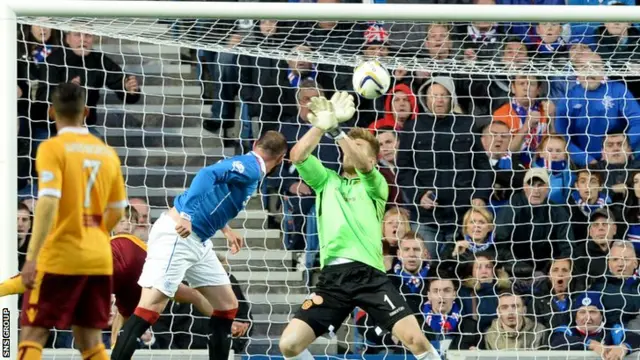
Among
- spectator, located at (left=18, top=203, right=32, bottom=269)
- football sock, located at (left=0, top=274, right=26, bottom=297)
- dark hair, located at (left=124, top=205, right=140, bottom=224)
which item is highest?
dark hair, located at (left=124, top=205, right=140, bottom=224)

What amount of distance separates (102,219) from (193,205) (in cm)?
158

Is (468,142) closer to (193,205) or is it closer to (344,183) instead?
(344,183)

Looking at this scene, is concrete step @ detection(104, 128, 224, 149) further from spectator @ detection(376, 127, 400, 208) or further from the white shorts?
the white shorts

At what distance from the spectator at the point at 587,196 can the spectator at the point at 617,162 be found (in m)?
0.08

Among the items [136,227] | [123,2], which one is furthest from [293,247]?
[123,2]

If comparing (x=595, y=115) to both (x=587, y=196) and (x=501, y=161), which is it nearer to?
(x=587, y=196)

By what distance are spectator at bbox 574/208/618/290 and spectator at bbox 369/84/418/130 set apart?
1585 millimetres

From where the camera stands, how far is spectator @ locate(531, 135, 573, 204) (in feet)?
34.8

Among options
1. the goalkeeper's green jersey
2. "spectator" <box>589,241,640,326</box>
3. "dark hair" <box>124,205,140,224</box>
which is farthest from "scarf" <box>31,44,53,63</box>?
"spectator" <box>589,241,640,326</box>

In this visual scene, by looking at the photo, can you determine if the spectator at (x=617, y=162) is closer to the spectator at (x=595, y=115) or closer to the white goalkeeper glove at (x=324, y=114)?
the spectator at (x=595, y=115)

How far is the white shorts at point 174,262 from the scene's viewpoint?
870 cm

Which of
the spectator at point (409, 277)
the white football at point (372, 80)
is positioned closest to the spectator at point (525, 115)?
the spectator at point (409, 277)

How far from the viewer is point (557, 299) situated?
10.2 meters

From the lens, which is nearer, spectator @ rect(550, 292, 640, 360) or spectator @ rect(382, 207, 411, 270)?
spectator @ rect(550, 292, 640, 360)
